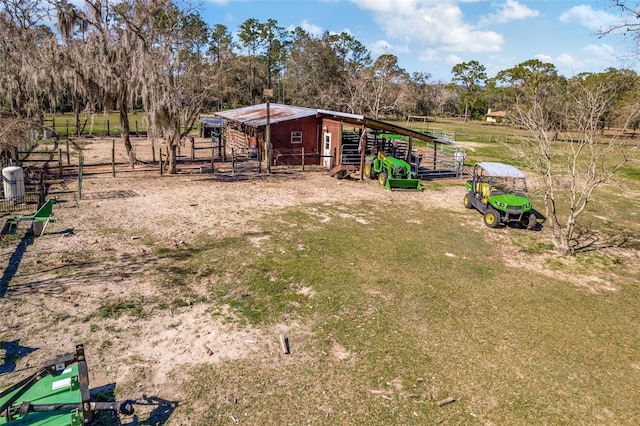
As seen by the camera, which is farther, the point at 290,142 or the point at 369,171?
the point at 290,142

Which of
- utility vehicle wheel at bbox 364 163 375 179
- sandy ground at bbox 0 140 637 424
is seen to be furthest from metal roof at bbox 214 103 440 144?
sandy ground at bbox 0 140 637 424

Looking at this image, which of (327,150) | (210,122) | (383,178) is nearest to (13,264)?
(383,178)

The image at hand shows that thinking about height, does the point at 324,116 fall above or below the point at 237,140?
above

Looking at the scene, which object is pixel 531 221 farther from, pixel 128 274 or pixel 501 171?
pixel 128 274

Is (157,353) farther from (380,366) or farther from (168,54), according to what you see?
(168,54)

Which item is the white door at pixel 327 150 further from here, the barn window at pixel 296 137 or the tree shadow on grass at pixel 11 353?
the tree shadow on grass at pixel 11 353

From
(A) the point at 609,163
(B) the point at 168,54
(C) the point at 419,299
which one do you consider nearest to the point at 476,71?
(A) the point at 609,163
